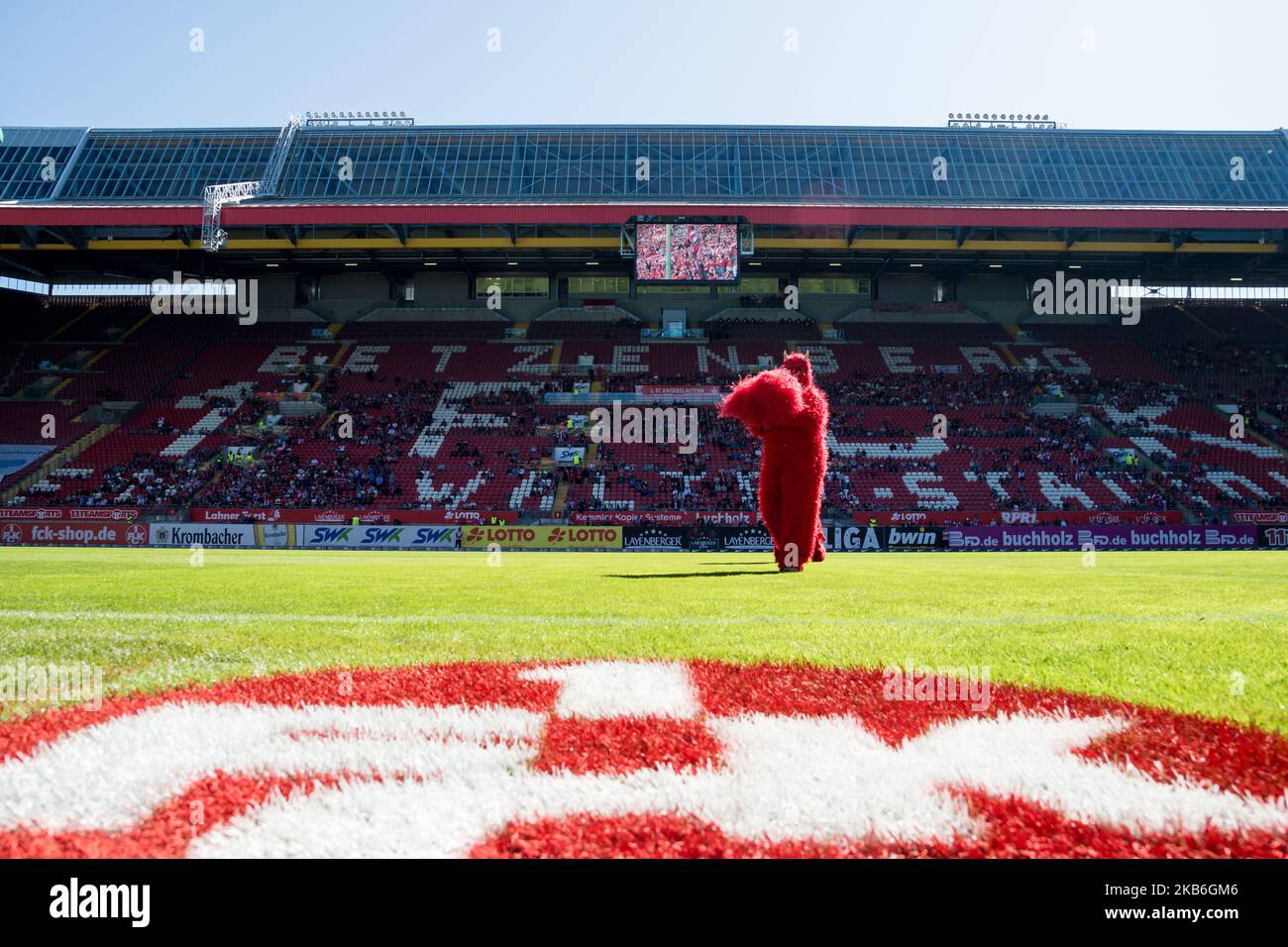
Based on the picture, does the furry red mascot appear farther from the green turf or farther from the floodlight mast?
the floodlight mast

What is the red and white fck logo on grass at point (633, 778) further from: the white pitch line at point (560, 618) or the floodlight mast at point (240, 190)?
the floodlight mast at point (240, 190)

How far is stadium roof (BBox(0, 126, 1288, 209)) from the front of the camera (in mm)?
48531

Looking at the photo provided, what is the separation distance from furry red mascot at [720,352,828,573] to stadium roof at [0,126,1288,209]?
35.5 meters

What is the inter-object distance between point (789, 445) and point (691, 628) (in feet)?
28.7

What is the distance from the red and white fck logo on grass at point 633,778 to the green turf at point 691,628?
77 cm

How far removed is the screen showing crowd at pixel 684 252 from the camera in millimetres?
42594

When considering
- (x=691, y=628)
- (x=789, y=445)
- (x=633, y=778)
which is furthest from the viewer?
(x=789, y=445)

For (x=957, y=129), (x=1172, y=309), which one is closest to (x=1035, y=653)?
(x=957, y=129)

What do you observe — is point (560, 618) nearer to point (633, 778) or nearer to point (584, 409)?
point (633, 778)

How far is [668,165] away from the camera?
5041 centimetres

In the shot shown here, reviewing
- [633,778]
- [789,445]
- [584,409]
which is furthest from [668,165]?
[633,778]

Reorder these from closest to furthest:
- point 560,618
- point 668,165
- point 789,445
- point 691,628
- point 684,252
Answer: point 691,628 → point 560,618 → point 789,445 → point 684,252 → point 668,165

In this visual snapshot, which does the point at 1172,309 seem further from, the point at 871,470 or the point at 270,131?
the point at 270,131

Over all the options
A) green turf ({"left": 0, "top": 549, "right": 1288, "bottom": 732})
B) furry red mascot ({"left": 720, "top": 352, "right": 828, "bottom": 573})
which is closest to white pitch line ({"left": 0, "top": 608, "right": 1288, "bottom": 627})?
green turf ({"left": 0, "top": 549, "right": 1288, "bottom": 732})
